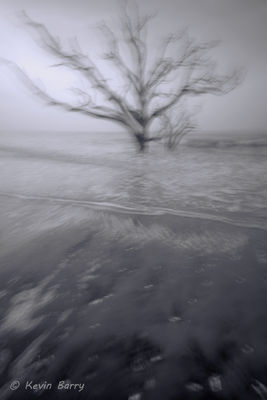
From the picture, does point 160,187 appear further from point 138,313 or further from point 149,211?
point 138,313

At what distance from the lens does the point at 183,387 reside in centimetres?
60

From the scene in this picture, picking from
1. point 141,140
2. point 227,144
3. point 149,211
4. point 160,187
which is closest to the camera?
point 149,211

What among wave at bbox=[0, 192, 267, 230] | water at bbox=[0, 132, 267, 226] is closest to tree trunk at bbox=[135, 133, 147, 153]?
water at bbox=[0, 132, 267, 226]

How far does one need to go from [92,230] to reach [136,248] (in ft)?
1.25

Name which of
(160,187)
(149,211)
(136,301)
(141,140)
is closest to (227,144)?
(141,140)

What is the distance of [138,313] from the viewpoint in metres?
0.85

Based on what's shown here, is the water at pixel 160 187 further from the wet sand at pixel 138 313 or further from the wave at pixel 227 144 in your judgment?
the wave at pixel 227 144

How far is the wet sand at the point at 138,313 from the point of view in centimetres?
63

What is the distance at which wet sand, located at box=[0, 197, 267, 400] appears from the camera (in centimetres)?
63

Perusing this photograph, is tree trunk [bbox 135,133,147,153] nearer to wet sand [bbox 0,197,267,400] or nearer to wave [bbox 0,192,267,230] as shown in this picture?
wave [bbox 0,192,267,230]

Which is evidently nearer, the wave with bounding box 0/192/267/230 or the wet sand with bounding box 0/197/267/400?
the wet sand with bounding box 0/197/267/400

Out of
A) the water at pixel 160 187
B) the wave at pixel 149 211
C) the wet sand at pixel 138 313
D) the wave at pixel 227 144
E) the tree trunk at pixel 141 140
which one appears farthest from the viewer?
the wave at pixel 227 144

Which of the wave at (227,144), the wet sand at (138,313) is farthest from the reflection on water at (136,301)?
the wave at (227,144)

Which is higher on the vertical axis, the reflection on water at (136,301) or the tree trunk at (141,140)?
the tree trunk at (141,140)
